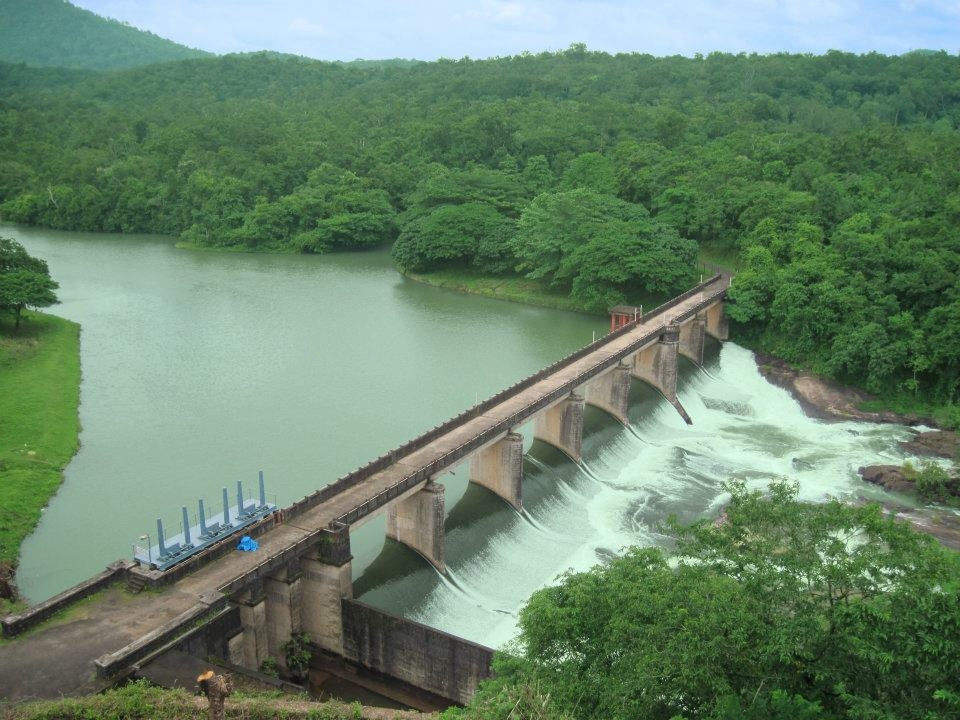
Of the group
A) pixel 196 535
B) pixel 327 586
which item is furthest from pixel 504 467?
pixel 196 535

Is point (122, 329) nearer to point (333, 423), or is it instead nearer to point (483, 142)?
point (333, 423)

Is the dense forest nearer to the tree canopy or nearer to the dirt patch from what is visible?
the dirt patch

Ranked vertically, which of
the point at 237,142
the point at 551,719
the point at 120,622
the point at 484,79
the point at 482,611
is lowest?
the point at 482,611

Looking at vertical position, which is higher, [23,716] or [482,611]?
[23,716]

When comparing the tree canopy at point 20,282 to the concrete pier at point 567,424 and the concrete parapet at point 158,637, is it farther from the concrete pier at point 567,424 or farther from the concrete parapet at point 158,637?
the concrete parapet at point 158,637

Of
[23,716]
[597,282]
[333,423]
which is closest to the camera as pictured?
[23,716]

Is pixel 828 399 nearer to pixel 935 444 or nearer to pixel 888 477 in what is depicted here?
pixel 935 444

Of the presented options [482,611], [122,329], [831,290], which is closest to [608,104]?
[831,290]
